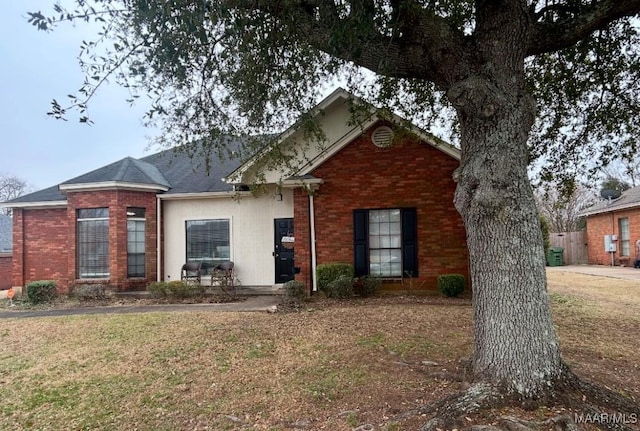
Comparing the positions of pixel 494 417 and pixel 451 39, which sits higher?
pixel 451 39

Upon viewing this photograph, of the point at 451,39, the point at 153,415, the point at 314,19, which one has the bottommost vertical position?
the point at 153,415

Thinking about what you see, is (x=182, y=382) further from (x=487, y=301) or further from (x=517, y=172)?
(x=517, y=172)

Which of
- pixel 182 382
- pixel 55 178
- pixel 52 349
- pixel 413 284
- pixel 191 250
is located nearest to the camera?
pixel 182 382

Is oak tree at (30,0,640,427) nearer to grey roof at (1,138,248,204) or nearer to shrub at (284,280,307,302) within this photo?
shrub at (284,280,307,302)

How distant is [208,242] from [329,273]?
4485mm

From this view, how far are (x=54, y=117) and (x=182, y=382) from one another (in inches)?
135

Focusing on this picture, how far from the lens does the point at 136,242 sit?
12430 millimetres

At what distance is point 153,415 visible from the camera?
4168 millimetres

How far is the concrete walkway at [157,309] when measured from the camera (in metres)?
9.57

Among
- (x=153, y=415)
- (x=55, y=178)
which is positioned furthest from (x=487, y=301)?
(x=55, y=178)

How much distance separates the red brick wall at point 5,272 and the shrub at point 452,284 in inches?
748

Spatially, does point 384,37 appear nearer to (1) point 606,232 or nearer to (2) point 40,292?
(2) point 40,292

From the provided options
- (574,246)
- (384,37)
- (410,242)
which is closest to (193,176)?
(410,242)

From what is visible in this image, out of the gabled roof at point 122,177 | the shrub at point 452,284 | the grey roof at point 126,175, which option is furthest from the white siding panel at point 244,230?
the shrub at point 452,284
